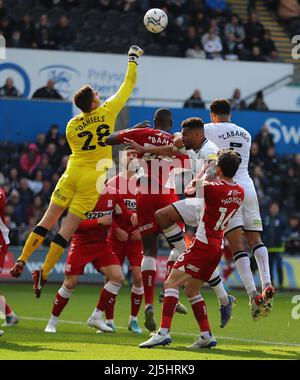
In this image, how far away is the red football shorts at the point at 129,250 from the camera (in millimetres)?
13984

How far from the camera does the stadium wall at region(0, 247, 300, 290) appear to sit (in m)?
22.0

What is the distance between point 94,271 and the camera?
2270 centimetres

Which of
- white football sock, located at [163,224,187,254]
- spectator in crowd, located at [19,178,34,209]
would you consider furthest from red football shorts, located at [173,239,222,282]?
spectator in crowd, located at [19,178,34,209]

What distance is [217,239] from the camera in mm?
11102

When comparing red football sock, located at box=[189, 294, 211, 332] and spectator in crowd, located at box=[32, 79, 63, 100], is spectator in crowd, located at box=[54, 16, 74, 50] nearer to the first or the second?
spectator in crowd, located at box=[32, 79, 63, 100]

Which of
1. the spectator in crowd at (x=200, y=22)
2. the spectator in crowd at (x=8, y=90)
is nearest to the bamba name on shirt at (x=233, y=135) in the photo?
the spectator in crowd at (x=8, y=90)

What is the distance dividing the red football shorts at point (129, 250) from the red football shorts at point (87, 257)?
63cm

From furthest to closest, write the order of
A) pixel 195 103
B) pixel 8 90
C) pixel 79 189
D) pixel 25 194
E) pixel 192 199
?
1. pixel 195 103
2. pixel 8 90
3. pixel 25 194
4. pixel 79 189
5. pixel 192 199

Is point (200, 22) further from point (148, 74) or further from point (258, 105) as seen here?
point (258, 105)

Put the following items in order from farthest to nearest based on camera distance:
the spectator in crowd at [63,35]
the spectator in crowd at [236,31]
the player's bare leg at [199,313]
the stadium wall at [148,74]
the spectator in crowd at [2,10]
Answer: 1. the spectator in crowd at [236,31]
2. the spectator in crowd at [2,10]
3. the spectator in crowd at [63,35]
4. the stadium wall at [148,74]
5. the player's bare leg at [199,313]

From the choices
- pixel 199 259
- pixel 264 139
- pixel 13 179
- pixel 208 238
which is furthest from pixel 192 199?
pixel 264 139

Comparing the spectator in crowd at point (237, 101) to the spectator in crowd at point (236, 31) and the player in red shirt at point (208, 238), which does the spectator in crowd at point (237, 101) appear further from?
the player in red shirt at point (208, 238)

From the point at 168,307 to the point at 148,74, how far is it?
49.4ft

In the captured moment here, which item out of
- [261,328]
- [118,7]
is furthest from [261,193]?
[261,328]
